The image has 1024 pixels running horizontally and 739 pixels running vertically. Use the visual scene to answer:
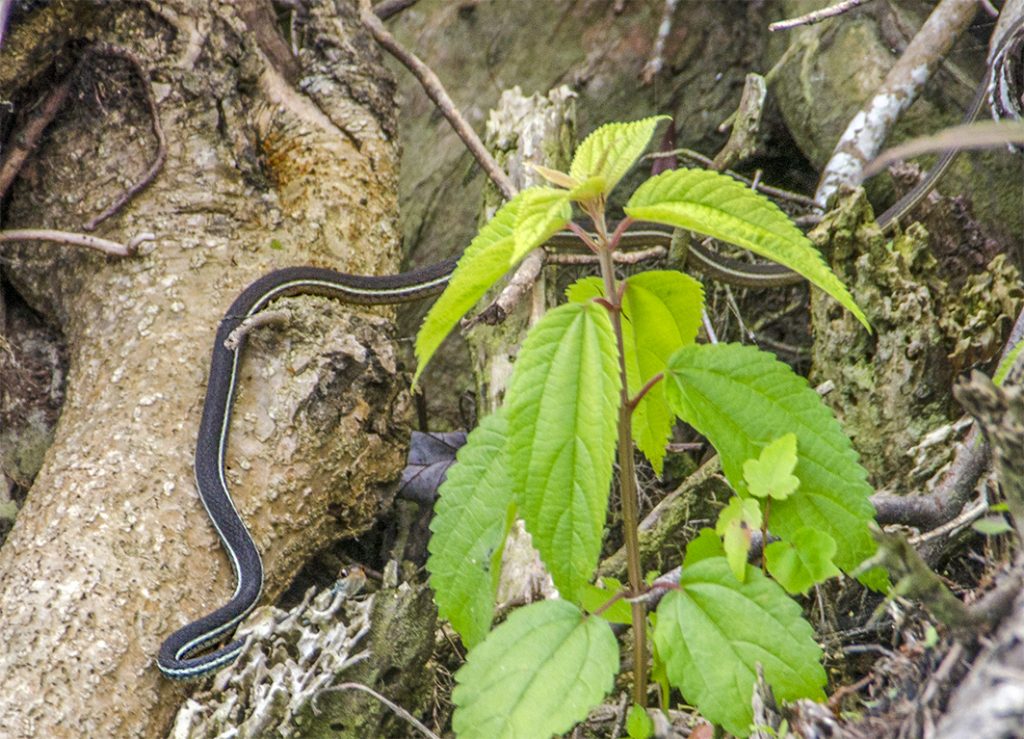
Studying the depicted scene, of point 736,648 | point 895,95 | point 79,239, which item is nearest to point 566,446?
point 736,648

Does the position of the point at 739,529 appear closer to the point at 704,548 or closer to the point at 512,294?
the point at 704,548

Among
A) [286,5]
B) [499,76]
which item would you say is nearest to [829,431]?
[286,5]

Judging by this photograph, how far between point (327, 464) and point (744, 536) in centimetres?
178

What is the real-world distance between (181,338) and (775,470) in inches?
90.3

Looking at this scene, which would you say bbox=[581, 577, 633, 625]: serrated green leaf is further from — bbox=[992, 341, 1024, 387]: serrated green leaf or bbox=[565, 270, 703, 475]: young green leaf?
bbox=[992, 341, 1024, 387]: serrated green leaf

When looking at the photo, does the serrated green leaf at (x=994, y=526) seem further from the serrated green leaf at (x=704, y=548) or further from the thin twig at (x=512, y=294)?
the thin twig at (x=512, y=294)

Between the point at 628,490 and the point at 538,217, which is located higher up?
the point at 538,217

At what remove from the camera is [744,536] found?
140 cm

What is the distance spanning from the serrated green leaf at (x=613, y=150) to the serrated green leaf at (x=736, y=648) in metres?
0.69

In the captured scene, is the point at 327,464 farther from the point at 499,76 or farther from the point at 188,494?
the point at 499,76

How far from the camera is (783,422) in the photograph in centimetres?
147

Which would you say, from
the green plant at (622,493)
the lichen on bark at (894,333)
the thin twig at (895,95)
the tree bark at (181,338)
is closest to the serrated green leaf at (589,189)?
the green plant at (622,493)

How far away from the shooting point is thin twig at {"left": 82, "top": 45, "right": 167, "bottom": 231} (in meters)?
3.25

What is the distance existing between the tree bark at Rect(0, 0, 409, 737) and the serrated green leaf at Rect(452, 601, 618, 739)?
1416mm
